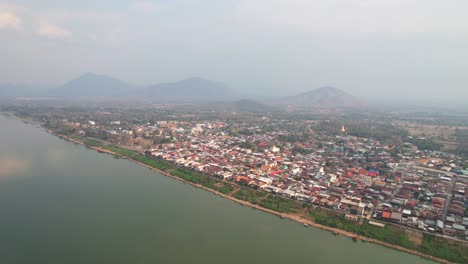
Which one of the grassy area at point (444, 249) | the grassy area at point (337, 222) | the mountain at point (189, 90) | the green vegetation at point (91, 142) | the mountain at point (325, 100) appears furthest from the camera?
the mountain at point (189, 90)

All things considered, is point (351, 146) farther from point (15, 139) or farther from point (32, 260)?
point (15, 139)

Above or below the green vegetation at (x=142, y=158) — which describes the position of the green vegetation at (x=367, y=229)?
below

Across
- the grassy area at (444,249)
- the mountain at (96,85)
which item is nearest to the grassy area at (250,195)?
the grassy area at (444,249)

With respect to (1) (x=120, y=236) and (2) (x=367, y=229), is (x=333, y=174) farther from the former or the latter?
(1) (x=120, y=236)

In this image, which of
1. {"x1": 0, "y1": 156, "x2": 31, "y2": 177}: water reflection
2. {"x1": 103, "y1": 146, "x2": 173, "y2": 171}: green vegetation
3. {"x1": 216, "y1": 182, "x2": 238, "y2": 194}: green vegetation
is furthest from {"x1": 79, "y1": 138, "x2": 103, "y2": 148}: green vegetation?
{"x1": 216, "y1": 182, "x2": 238, "y2": 194}: green vegetation

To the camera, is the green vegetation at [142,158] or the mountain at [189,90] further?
the mountain at [189,90]

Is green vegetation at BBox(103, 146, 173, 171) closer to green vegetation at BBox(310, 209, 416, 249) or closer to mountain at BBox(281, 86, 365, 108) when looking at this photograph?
green vegetation at BBox(310, 209, 416, 249)

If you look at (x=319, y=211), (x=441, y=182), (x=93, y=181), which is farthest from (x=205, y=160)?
(x=441, y=182)

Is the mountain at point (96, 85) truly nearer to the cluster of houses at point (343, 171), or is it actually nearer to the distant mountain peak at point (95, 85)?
the distant mountain peak at point (95, 85)
